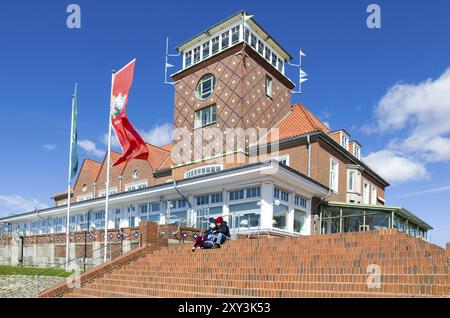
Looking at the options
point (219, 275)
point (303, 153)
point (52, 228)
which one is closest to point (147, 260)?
point (219, 275)

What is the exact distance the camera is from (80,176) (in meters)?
41.2

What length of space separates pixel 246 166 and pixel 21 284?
10531 millimetres

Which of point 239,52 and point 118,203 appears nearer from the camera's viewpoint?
point 239,52

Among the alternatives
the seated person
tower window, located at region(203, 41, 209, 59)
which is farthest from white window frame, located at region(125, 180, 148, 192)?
the seated person

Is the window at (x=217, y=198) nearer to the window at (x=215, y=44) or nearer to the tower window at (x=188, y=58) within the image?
the window at (x=215, y=44)

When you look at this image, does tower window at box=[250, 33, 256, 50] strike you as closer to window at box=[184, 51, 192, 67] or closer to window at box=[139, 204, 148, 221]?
window at box=[184, 51, 192, 67]

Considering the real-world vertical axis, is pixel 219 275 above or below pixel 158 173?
below

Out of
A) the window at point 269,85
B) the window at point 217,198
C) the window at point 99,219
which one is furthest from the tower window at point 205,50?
the window at point 99,219

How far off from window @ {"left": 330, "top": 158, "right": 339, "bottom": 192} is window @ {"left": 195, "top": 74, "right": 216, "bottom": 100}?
8.99 meters

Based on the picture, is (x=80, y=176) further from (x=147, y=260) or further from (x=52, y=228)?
(x=147, y=260)

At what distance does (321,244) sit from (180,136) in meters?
17.8

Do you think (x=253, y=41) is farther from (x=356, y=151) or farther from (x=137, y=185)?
(x=137, y=185)

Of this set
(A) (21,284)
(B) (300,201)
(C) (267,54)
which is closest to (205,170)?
(B) (300,201)

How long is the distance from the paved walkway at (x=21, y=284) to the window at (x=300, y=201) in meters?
11.3
